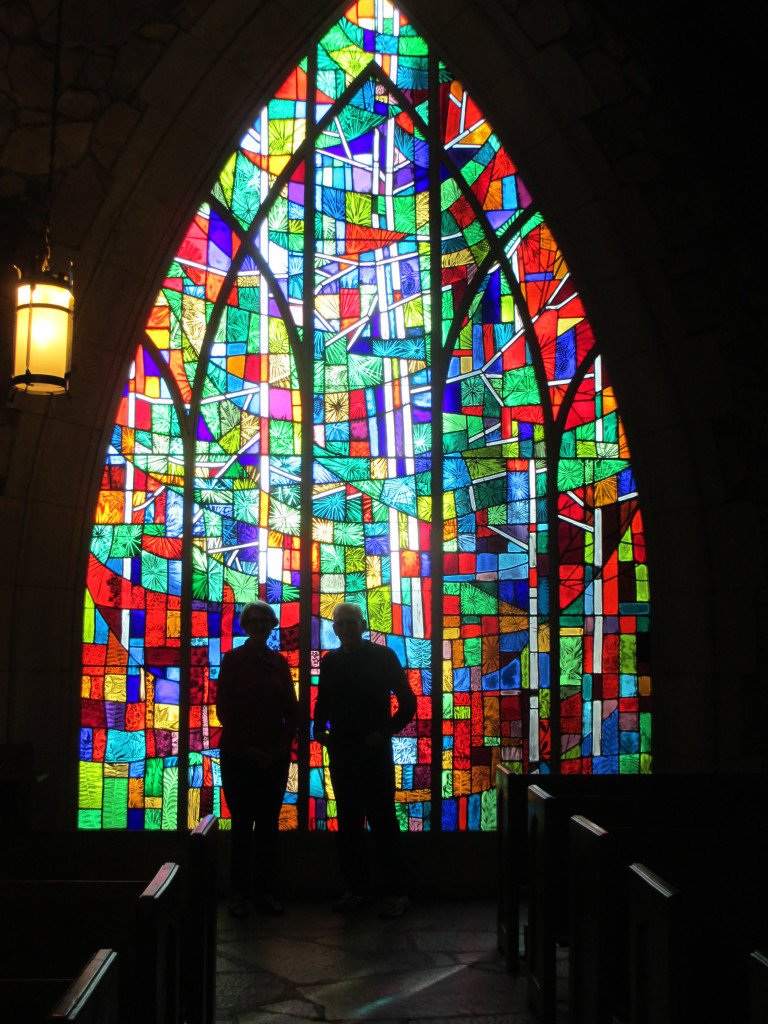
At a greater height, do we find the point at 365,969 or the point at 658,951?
the point at 658,951

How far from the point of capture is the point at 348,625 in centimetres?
410

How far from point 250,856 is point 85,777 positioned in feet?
2.83

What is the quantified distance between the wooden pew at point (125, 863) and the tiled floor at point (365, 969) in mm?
644

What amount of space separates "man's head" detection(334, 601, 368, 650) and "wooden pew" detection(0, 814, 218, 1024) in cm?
178

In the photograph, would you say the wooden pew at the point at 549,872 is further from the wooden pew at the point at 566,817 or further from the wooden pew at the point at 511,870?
the wooden pew at the point at 511,870

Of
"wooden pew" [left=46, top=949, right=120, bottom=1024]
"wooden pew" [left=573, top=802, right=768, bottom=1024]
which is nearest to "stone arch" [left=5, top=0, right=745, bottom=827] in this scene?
"wooden pew" [left=573, top=802, right=768, bottom=1024]

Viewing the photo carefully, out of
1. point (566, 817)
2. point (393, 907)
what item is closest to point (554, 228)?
point (566, 817)

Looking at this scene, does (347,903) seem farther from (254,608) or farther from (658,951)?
(658,951)

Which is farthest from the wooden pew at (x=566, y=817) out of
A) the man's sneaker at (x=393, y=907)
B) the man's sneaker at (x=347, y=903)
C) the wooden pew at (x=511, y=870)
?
the man's sneaker at (x=347, y=903)

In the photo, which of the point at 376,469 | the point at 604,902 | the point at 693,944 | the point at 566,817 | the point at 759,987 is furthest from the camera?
the point at 376,469

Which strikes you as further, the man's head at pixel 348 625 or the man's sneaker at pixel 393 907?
the man's head at pixel 348 625

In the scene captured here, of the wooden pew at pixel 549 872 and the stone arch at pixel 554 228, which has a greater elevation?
the stone arch at pixel 554 228

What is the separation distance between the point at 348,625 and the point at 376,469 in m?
0.86

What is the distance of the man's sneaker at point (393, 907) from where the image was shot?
396 cm
